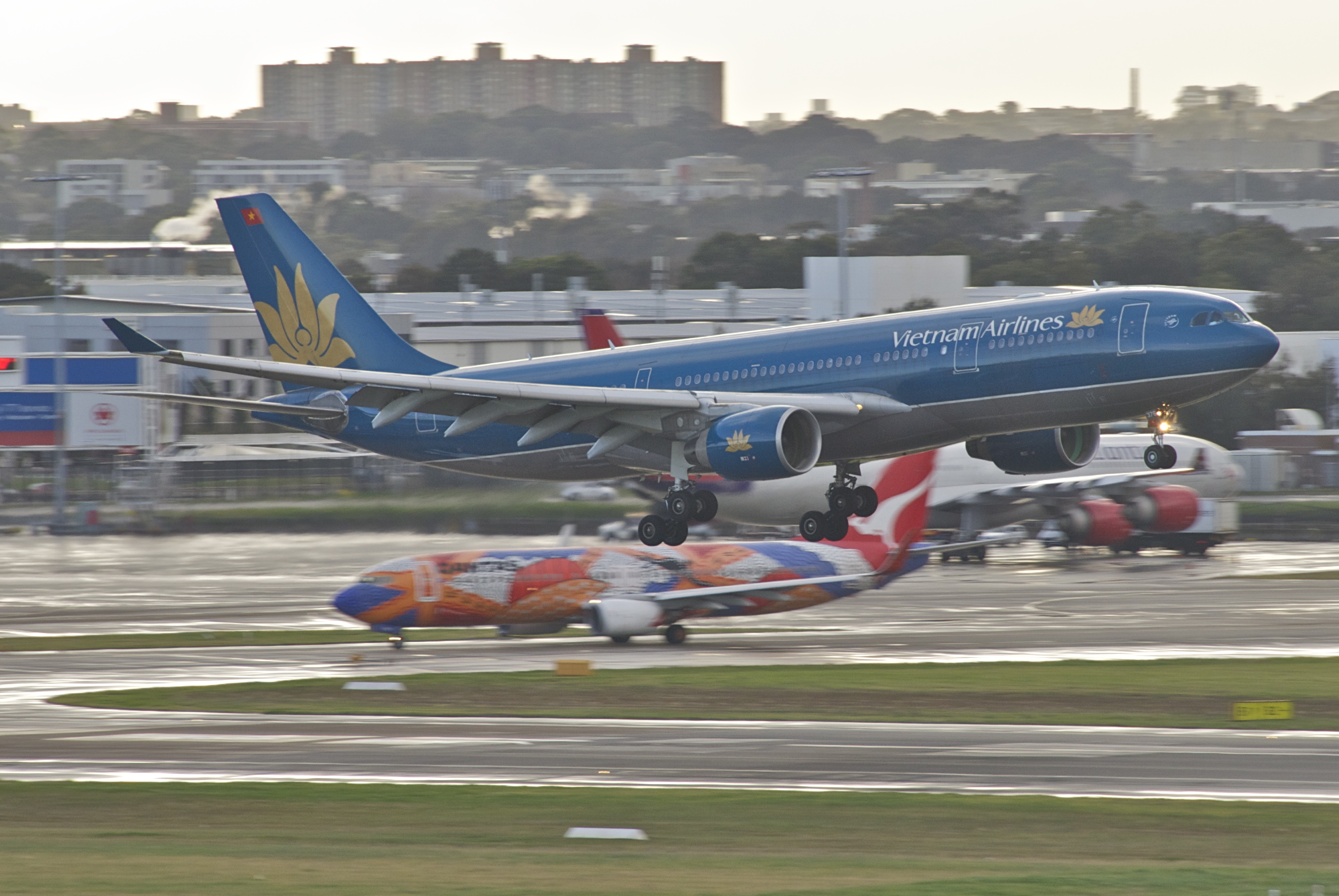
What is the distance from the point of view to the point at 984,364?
40.6 metres

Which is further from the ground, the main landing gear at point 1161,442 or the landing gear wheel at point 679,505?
the main landing gear at point 1161,442

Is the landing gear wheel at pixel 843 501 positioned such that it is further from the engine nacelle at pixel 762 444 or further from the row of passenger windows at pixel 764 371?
the row of passenger windows at pixel 764 371

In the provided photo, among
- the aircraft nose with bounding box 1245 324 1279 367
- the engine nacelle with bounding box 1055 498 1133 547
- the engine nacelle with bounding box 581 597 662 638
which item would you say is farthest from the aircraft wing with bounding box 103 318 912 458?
the engine nacelle with bounding box 1055 498 1133 547

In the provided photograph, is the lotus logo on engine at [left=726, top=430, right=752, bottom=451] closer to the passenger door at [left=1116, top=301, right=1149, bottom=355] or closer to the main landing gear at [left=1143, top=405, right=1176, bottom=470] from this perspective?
the passenger door at [left=1116, top=301, right=1149, bottom=355]

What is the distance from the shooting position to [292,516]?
314 ft

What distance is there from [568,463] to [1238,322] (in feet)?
58.9

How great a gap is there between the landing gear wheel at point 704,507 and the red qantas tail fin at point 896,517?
33.5 meters

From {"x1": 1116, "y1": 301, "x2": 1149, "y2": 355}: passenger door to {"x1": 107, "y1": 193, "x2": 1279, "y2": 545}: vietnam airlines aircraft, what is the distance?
0.04 meters

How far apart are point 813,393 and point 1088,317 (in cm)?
714

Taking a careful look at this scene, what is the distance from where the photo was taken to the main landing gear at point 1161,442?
39.0 meters

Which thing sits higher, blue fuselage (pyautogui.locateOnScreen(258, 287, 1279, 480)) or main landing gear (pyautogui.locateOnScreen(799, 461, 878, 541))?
blue fuselage (pyautogui.locateOnScreen(258, 287, 1279, 480))

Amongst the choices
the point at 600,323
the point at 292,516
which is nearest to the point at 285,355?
the point at 600,323

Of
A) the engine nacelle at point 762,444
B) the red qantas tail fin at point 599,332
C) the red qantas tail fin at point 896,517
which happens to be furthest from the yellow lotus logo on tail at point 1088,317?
the red qantas tail fin at point 896,517

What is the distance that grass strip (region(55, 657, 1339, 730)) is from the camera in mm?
55406
